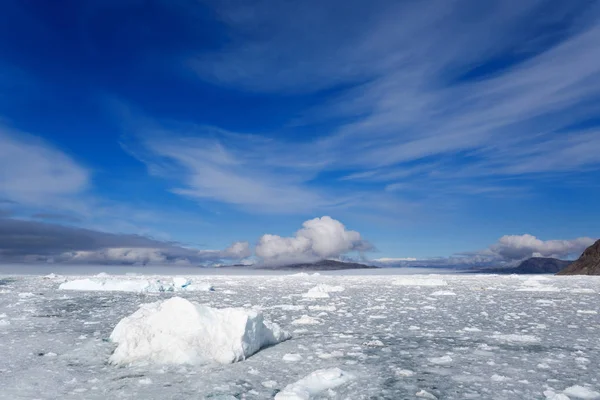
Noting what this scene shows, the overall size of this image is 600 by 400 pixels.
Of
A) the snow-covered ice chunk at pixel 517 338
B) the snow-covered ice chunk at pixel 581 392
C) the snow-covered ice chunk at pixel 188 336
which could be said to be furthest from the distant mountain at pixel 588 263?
the snow-covered ice chunk at pixel 188 336

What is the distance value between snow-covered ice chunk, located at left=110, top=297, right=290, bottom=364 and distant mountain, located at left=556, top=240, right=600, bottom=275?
260 ft

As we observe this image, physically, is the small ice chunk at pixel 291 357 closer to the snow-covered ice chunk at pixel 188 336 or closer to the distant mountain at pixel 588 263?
the snow-covered ice chunk at pixel 188 336

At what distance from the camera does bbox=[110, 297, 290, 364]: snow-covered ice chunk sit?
19.8 feet

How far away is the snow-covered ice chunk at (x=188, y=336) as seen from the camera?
19.8 ft

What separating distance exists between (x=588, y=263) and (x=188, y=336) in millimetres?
84716

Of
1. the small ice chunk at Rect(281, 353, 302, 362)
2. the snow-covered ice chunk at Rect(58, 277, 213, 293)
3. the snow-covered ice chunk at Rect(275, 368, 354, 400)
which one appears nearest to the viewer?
the snow-covered ice chunk at Rect(275, 368, 354, 400)

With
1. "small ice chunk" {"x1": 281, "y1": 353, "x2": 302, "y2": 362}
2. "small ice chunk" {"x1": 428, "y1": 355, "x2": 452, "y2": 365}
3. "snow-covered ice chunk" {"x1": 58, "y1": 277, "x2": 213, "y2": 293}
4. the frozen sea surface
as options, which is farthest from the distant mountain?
"small ice chunk" {"x1": 281, "y1": 353, "x2": 302, "y2": 362}

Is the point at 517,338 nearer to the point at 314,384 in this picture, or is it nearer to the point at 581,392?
the point at 581,392

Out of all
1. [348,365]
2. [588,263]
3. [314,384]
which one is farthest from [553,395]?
[588,263]

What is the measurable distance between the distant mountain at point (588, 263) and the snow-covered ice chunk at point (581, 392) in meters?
77.9

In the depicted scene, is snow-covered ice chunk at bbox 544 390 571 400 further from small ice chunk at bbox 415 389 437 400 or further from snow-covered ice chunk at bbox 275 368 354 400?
snow-covered ice chunk at bbox 275 368 354 400

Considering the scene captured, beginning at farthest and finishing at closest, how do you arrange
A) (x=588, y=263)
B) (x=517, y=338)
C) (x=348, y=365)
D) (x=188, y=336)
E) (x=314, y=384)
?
(x=588, y=263), (x=517, y=338), (x=188, y=336), (x=348, y=365), (x=314, y=384)

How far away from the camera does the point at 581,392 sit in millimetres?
4652

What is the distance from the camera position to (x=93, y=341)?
7.52 m
